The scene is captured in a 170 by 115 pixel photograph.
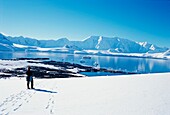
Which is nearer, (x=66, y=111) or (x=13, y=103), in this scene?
(x=66, y=111)

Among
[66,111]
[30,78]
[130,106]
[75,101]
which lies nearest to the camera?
[66,111]

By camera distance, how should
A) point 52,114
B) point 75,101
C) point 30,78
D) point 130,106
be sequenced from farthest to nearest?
1. point 30,78
2. point 75,101
3. point 130,106
4. point 52,114

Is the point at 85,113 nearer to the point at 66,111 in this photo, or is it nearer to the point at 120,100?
the point at 66,111

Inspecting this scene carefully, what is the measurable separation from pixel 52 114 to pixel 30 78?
9246 mm

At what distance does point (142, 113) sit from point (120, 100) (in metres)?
2.86

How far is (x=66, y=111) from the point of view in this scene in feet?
31.5

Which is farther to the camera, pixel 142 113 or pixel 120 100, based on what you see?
pixel 120 100

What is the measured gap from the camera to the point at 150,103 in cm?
1090

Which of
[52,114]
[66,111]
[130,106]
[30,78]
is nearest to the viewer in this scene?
[52,114]

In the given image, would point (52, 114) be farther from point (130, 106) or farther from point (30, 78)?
point (30, 78)

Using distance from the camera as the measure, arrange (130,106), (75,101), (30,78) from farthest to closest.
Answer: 1. (30,78)
2. (75,101)
3. (130,106)

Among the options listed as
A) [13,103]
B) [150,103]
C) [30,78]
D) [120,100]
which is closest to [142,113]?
[150,103]

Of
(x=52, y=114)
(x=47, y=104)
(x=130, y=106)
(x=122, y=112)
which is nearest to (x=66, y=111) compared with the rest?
(x=52, y=114)

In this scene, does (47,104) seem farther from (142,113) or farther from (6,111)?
(142,113)
